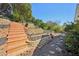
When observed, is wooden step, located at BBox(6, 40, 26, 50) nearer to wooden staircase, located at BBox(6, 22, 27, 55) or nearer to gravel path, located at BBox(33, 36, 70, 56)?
wooden staircase, located at BBox(6, 22, 27, 55)

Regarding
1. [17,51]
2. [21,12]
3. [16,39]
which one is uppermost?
[21,12]

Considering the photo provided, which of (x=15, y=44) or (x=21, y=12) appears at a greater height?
(x=21, y=12)

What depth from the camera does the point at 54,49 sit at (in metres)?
1.55

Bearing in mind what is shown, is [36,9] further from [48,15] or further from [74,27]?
[74,27]

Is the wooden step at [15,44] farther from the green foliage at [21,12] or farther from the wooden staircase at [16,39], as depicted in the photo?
the green foliage at [21,12]

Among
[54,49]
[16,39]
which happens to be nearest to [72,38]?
[54,49]

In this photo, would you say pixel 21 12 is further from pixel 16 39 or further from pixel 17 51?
pixel 17 51

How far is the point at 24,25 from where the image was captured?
5.06 feet

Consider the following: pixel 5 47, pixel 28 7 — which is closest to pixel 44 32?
pixel 28 7

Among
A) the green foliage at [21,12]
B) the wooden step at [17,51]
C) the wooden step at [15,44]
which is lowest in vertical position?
the wooden step at [17,51]

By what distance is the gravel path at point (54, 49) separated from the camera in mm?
1530

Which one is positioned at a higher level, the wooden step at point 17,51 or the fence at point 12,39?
the fence at point 12,39

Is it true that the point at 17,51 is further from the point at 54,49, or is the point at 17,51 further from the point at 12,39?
the point at 54,49

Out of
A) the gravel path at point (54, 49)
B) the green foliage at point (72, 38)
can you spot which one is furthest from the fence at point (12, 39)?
the green foliage at point (72, 38)
